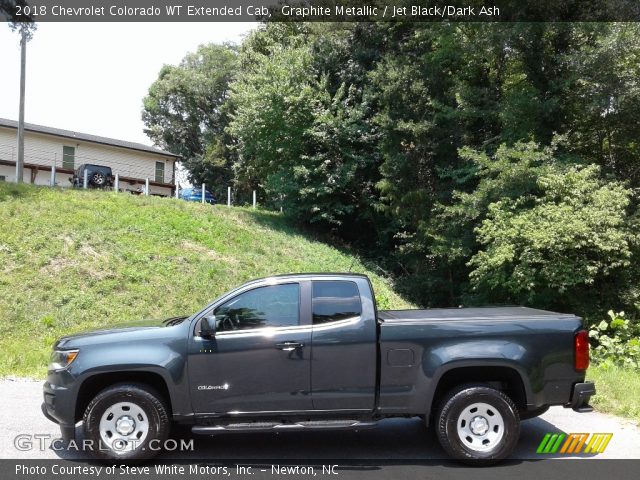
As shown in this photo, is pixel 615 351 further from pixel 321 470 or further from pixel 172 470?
pixel 172 470

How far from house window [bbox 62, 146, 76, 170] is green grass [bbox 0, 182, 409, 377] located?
15.2 metres

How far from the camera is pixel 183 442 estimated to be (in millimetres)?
5883

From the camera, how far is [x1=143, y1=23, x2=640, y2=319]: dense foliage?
611 inches

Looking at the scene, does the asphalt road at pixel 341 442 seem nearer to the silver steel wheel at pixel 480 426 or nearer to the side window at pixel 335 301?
the silver steel wheel at pixel 480 426

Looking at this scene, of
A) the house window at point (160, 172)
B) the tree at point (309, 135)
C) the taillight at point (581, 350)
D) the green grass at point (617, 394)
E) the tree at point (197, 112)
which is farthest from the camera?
the tree at point (197, 112)

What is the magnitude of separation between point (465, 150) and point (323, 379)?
48.6 ft

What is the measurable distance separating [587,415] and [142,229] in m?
15.3

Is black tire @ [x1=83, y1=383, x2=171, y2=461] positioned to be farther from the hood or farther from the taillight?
the taillight

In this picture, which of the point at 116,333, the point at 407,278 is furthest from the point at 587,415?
the point at 407,278

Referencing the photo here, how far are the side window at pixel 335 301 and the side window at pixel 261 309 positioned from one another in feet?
0.66

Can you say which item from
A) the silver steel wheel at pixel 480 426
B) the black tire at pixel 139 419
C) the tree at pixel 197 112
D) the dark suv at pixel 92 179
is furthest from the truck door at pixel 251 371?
the tree at pixel 197 112

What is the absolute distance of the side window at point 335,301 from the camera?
5547 mm

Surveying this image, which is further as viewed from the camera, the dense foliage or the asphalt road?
the dense foliage

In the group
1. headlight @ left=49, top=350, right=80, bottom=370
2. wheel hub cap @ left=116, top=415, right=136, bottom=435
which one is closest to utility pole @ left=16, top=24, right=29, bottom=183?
headlight @ left=49, top=350, right=80, bottom=370
